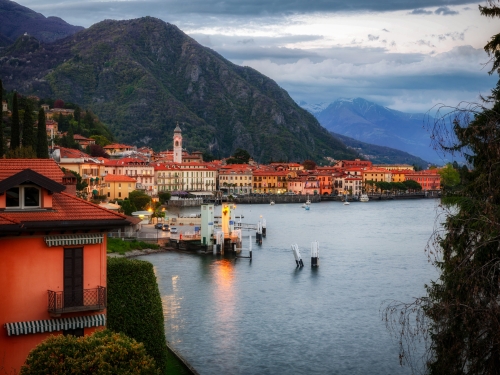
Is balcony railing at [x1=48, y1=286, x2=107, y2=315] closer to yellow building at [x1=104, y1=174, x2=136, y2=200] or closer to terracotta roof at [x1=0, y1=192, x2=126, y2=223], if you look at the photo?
terracotta roof at [x1=0, y1=192, x2=126, y2=223]

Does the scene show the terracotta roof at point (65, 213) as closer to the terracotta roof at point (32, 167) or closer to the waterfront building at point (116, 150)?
the terracotta roof at point (32, 167)

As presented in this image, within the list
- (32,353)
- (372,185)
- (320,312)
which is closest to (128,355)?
(32,353)

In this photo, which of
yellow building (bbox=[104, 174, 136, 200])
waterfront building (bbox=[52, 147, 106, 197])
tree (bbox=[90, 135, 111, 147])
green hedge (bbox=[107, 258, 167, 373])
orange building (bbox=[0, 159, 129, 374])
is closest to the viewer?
orange building (bbox=[0, 159, 129, 374])

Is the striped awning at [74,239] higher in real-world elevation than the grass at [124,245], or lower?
higher

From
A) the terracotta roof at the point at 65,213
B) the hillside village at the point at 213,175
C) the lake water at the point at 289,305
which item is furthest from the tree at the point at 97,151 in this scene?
the terracotta roof at the point at 65,213

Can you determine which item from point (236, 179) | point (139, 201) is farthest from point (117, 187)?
point (236, 179)

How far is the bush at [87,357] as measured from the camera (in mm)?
11812

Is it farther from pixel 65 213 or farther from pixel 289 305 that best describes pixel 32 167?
pixel 289 305

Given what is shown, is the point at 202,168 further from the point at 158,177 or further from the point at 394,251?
the point at 394,251

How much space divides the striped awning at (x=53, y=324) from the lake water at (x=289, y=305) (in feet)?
22.1

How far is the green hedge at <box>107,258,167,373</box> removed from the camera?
17312mm

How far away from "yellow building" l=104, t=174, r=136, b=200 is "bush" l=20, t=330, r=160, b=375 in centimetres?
9204

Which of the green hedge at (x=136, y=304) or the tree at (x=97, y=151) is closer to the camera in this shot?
the green hedge at (x=136, y=304)

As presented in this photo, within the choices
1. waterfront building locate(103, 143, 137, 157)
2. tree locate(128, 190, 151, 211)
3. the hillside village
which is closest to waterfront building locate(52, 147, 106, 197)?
tree locate(128, 190, 151, 211)
